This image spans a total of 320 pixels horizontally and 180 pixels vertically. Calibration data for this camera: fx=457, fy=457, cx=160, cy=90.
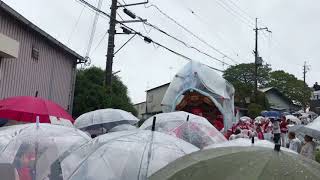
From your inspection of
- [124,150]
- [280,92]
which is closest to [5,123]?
[124,150]

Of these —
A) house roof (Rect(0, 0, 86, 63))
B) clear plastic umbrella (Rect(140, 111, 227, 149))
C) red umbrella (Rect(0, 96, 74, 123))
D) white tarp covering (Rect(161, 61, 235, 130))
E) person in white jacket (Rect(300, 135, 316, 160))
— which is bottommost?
person in white jacket (Rect(300, 135, 316, 160))

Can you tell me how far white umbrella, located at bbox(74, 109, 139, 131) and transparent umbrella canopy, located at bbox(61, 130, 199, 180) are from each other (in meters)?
4.99

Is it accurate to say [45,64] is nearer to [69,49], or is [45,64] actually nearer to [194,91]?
[69,49]

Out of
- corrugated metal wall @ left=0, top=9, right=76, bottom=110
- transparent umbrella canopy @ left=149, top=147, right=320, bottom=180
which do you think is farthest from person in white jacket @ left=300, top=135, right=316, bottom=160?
corrugated metal wall @ left=0, top=9, right=76, bottom=110

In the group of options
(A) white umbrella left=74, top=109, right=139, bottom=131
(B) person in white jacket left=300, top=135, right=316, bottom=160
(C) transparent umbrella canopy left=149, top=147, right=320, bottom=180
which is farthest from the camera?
(A) white umbrella left=74, top=109, right=139, bottom=131

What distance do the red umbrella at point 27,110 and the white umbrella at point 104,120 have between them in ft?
4.45

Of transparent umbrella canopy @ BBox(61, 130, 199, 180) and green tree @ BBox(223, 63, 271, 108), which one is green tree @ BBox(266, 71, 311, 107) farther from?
transparent umbrella canopy @ BBox(61, 130, 199, 180)

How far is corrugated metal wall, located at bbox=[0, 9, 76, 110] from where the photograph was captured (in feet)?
46.7

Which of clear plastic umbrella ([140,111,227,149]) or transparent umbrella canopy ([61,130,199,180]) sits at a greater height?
clear plastic umbrella ([140,111,227,149])

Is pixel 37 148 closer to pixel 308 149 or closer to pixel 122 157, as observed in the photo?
pixel 122 157

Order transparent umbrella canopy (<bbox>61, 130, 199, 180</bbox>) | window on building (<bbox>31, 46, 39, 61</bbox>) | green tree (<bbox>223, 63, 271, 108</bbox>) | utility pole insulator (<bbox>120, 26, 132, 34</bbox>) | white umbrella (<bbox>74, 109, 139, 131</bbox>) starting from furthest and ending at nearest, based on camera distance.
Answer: green tree (<bbox>223, 63, 271, 108</bbox>)
utility pole insulator (<bbox>120, 26, 132, 34</bbox>)
window on building (<bbox>31, 46, 39, 61</bbox>)
white umbrella (<bbox>74, 109, 139, 131</bbox>)
transparent umbrella canopy (<bbox>61, 130, 199, 180</bbox>)

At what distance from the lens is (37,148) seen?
5.33 meters

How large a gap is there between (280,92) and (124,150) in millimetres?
59341

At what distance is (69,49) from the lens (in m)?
17.9
